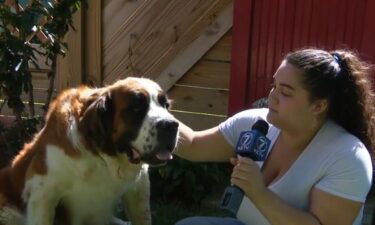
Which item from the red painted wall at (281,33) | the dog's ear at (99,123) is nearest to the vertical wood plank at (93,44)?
the red painted wall at (281,33)

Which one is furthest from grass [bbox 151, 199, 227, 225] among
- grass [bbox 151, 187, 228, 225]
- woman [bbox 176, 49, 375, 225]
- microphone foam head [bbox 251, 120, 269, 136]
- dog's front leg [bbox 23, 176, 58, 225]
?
microphone foam head [bbox 251, 120, 269, 136]

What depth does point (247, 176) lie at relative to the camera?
7.30 ft

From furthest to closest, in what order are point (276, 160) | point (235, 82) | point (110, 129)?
point (235, 82) < point (110, 129) < point (276, 160)

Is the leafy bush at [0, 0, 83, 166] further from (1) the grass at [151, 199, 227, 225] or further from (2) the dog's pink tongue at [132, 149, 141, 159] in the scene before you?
(2) the dog's pink tongue at [132, 149, 141, 159]

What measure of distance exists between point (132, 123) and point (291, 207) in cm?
94

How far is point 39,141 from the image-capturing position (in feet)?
10.7

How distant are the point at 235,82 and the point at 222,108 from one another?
51 centimetres

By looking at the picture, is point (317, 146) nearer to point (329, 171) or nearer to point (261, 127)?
point (329, 171)

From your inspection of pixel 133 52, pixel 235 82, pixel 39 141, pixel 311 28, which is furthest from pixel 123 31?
pixel 39 141

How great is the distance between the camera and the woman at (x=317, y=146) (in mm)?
2299

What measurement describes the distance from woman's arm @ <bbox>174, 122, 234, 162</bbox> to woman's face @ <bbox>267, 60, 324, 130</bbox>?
0.59 meters

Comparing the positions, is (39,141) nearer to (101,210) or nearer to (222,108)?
(101,210)

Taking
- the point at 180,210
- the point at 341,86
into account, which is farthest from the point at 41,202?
the point at 341,86

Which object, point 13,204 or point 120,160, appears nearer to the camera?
point 120,160
